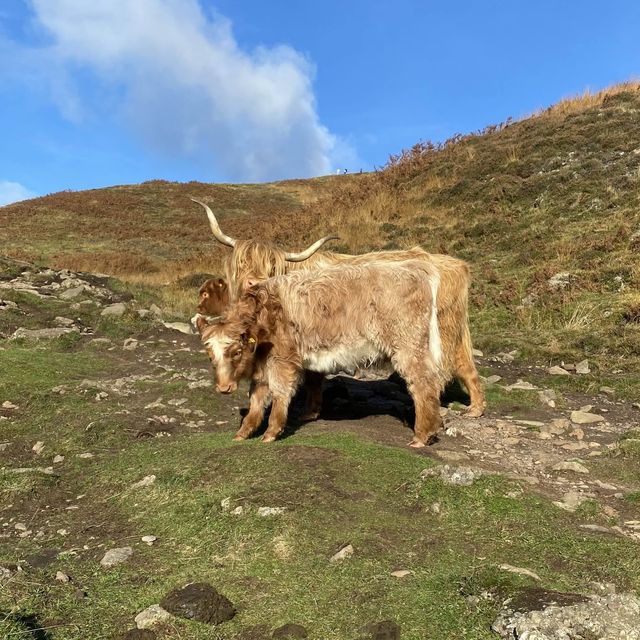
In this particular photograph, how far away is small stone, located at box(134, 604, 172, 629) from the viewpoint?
10.5ft

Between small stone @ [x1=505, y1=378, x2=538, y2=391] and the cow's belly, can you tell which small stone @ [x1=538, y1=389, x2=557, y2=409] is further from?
the cow's belly

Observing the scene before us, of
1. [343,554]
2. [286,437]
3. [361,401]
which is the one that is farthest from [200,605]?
[361,401]

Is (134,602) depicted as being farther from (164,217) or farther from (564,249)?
(164,217)

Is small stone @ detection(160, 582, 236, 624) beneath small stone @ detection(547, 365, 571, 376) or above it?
beneath

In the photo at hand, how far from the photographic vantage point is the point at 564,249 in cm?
1466

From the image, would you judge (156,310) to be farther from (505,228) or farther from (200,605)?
(200,605)

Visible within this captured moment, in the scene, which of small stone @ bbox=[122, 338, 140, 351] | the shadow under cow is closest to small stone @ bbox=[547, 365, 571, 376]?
the shadow under cow

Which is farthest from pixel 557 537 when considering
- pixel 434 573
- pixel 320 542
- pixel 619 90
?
pixel 619 90

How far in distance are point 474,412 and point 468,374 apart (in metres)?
0.51

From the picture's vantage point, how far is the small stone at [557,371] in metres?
9.60

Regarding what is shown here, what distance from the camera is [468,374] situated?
25.7 feet

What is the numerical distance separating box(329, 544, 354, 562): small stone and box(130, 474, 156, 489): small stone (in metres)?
2.02

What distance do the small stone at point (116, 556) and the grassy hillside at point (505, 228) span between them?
7.82 meters

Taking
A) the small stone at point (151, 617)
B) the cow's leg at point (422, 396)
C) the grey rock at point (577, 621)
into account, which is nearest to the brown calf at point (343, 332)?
the cow's leg at point (422, 396)
